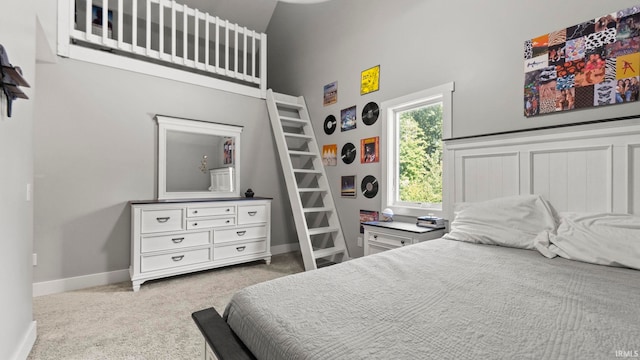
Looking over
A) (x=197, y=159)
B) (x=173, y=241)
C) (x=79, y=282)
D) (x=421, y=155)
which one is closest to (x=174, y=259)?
(x=173, y=241)

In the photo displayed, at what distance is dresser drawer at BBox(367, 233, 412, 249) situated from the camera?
2.36 meters

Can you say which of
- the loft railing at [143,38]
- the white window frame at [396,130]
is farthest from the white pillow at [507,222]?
the loft railing at [143,38]

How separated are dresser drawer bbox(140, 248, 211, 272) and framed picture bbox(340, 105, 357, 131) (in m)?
2.11

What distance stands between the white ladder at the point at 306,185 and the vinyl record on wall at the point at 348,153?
39 centimetres

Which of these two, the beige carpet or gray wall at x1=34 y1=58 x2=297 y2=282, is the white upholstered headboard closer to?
the beige carpet

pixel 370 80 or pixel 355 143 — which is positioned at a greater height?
pixel 370 80

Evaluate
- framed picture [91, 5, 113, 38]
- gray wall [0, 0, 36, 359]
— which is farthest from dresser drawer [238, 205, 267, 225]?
framed picture [91, 5, 113, 38]

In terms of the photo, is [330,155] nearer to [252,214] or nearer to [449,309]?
[252,214]

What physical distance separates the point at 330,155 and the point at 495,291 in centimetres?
283

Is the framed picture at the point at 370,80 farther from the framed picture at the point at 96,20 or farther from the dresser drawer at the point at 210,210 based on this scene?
the framed picture at the point at 96,20

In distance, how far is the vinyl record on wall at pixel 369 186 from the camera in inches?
123

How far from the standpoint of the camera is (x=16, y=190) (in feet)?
4.77

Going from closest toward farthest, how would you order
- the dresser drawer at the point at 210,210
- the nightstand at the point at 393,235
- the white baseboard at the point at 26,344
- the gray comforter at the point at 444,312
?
the gray comforter at the point at 444,312 < the white baseboard at the point at 26,344 < the nightstand at the point at 393,235 < the dresser drawer at the point at 210,210

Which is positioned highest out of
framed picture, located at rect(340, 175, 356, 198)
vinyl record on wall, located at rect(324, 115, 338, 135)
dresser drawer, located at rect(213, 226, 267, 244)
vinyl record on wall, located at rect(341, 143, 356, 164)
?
vinyl record on wall, located at rect(324, 115, 338, 135)
